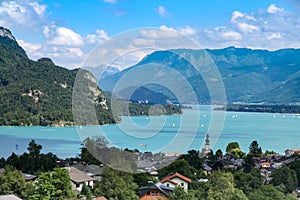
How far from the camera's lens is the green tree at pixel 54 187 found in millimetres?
→ 6914

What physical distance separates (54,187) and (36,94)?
41021 millimetres

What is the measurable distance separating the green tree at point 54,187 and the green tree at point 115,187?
0.68 meters

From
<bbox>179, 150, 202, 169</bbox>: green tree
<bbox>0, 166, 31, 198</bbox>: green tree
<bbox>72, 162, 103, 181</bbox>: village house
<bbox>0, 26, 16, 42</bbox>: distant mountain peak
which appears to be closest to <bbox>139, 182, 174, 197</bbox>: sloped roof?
<bbox>0, 166, 31, 198</bbox>: green tree

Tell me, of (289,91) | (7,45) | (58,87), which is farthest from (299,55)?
(58,87)

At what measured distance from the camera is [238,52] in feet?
516

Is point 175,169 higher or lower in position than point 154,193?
higher

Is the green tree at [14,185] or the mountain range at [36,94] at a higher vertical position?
the mountain range at [36,94]

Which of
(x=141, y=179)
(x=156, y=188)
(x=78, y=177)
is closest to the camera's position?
(x=156, y=188)

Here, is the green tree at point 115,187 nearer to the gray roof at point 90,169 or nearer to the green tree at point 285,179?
the gray roof at point 90,169

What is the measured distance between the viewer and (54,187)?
276 inches

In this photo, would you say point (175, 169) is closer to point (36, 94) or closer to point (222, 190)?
point (222, 190)

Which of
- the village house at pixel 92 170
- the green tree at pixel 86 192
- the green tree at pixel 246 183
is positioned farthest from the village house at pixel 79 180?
the green tree at pixel 246 183

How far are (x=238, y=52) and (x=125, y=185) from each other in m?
153

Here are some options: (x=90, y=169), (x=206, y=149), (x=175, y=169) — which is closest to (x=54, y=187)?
(x=175, y=169)
